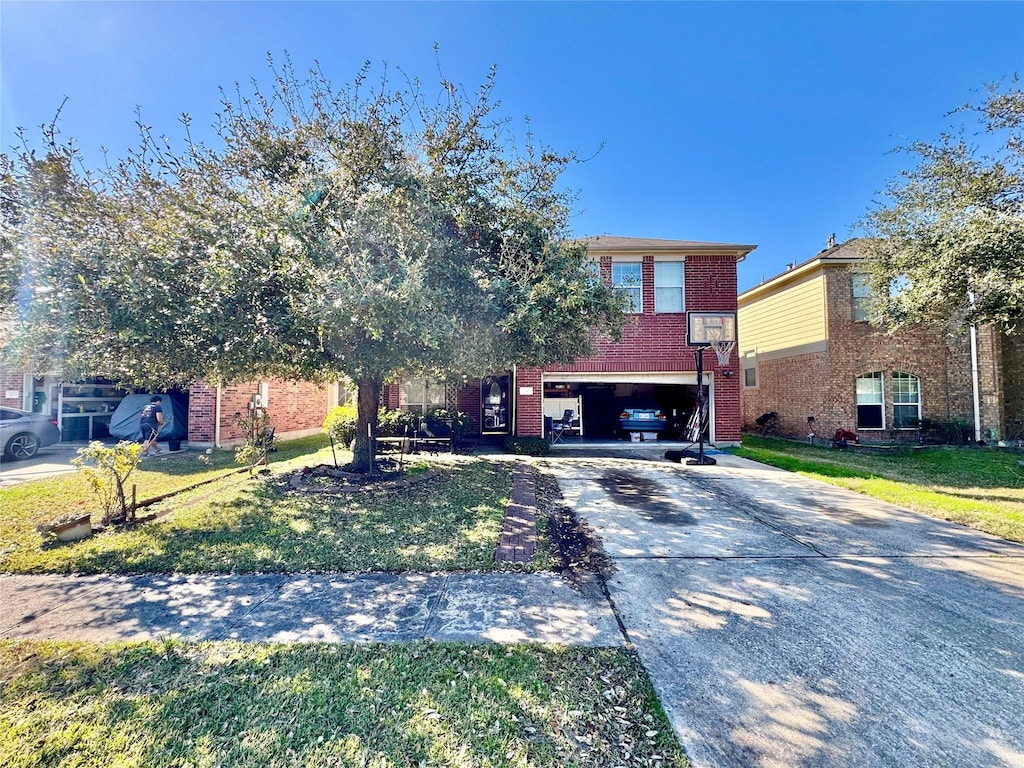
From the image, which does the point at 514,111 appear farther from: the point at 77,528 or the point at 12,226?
the point at 77,528

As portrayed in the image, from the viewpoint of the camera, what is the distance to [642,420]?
568 inches

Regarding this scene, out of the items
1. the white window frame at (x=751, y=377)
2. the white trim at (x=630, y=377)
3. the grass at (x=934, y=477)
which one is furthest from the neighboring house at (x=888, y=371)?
the white trim at (x=630, y=377)

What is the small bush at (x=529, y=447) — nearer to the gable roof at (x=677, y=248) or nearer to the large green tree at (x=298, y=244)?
the large green tree at (x=298, y=244)

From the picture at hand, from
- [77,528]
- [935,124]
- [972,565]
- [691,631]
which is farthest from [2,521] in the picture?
[935,124]

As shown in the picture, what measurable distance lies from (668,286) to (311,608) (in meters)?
12.6

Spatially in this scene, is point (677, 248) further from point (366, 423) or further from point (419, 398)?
point (366, 423)

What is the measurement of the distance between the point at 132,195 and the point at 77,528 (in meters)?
4.54

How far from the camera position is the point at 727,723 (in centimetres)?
236

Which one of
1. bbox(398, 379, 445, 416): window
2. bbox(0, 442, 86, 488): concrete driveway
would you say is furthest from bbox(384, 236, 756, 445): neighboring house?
bbox(0, 442, 86, 488): concrete driveway

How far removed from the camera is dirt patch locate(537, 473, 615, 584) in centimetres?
438

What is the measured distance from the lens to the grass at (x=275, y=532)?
446 centimetres

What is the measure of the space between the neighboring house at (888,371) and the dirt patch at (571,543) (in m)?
12.4

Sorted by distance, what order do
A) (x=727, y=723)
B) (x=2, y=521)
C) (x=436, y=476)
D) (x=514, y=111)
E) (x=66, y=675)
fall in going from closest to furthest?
1. (x=727, y=723)
2. (x=66, y=675)
3. (x=2, y=521)
4. (x=514, y=111)
5. (x=436, y=476)

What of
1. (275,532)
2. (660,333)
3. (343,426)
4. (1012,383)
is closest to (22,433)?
(343,426)
